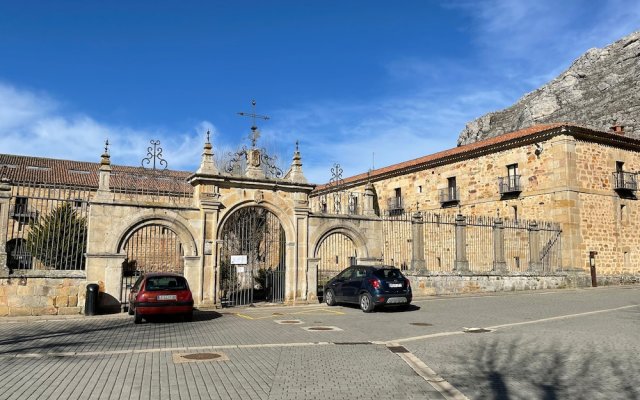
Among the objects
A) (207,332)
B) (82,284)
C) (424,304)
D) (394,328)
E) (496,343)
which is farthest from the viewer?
(424,304)

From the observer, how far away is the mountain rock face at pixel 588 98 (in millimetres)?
48338

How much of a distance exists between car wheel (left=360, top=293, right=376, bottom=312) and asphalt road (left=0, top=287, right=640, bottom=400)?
112 cm

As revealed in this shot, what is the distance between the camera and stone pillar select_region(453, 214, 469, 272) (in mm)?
22141

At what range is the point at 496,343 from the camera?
948cm

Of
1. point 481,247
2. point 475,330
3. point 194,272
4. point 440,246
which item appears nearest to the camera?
point 475,330

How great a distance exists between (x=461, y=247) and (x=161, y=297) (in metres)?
14.4

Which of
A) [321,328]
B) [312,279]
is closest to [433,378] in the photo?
[321,328]

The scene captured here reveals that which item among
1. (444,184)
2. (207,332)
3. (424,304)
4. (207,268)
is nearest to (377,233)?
(424,304)

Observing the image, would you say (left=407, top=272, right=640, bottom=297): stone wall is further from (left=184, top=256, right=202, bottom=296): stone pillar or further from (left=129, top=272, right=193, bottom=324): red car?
(left=129, top=272, right=193, bottom=324): red car

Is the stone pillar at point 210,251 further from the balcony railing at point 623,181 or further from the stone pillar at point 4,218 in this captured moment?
the balcony railing at point 623,181

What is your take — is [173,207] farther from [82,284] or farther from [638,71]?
[638,71]

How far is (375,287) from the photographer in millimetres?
15047

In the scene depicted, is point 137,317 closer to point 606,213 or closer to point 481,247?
point 481,247

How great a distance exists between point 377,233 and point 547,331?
9.48m
